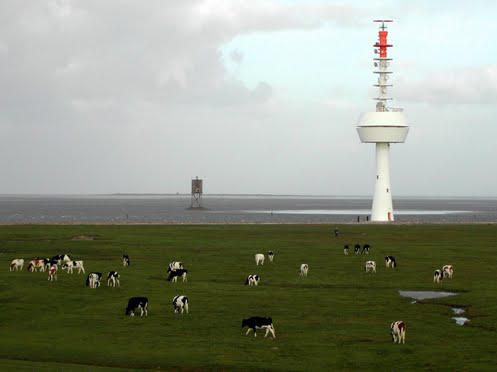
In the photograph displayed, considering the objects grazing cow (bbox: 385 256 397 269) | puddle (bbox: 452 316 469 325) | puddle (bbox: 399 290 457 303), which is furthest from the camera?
grazing cow (bbox: 385 256 397 269)

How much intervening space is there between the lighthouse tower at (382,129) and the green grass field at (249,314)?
149 ft

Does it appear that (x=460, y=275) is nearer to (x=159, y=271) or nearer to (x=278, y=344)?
(x=159, y=271)

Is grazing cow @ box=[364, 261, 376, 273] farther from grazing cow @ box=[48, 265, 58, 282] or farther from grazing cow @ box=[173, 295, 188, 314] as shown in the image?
grazing cow @ box=[173, 295, 188, 314]

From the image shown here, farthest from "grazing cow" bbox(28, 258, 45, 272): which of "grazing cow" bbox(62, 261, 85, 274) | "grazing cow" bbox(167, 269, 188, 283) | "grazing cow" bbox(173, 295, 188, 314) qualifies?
"grazing cow" bbox(173, 295, 188, 314)

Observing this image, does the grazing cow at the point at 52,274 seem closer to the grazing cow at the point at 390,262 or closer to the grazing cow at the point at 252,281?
the grazing cow at the point at 252,281

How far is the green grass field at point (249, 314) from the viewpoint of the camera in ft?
101

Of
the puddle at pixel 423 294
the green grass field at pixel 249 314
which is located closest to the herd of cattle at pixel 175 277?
the green grass field at pixel 249 314

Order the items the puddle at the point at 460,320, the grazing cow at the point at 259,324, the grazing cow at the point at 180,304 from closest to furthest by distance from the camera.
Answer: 1. the grazing cow at the point at 259,324
2. the puddle at the point at 460,320
3. the grazing cow at the point at 180,304

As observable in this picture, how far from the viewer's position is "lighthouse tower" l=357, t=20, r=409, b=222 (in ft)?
392

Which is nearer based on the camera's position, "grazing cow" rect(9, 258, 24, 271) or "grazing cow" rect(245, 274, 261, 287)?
"grazing cow" rect(245, 274, 261, 287)

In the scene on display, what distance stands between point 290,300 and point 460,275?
685 inches

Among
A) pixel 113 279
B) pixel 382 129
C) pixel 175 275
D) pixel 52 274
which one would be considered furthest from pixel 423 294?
pixel 382 129

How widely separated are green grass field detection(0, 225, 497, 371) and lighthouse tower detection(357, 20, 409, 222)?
45514 millimetres

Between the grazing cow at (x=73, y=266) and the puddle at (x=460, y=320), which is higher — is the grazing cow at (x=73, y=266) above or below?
above
